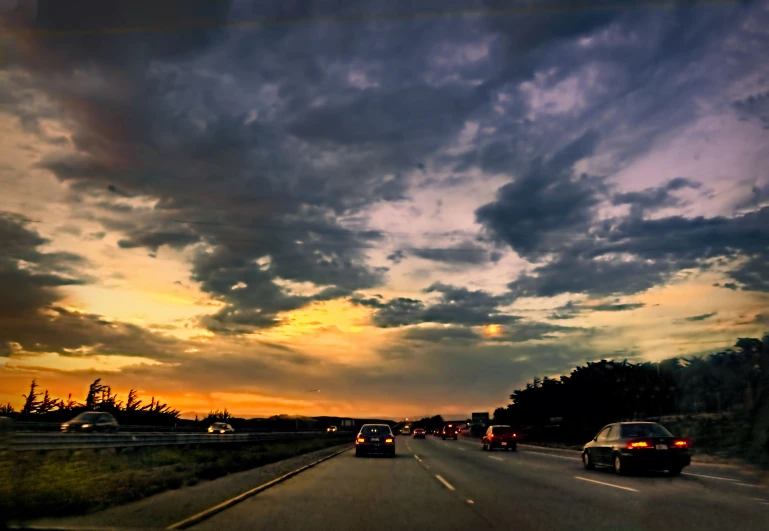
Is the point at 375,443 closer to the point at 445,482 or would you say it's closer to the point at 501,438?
the point at 501,438

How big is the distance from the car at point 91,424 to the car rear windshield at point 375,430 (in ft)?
53.7

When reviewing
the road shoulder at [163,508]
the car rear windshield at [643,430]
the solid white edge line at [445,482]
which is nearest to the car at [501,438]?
the car rear windshield at [643,430]

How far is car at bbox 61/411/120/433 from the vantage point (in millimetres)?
39875

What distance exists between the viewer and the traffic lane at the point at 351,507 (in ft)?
37.6

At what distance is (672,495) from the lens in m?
15.8

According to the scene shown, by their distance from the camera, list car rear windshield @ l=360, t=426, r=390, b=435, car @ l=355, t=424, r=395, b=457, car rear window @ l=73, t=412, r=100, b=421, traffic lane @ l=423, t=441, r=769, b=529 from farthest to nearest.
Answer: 1. car rear window @ l=73, t=412, r=100, b=421
2. car rear windshield @ l=360, t=426, r=390, b=435
3. car @ l=355, t=424, r=395, b=457
4. traffic lane @ l=423, t=441, r=769, b=529

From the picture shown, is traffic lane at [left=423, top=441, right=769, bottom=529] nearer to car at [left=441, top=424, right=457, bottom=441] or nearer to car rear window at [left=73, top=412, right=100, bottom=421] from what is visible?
car rear window at [left=73, top=412, right=100, bottom=421]

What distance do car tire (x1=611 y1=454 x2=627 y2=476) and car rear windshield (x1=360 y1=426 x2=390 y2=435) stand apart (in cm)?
1505

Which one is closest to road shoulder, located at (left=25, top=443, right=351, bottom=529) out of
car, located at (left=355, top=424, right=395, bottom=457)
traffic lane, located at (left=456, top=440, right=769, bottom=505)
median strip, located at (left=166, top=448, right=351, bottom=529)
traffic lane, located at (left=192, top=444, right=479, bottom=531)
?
median strip, located at (left=166, top=448, right=351, bottom=529)

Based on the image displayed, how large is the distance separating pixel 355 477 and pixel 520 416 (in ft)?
472

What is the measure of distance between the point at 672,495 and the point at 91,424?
34187 mm

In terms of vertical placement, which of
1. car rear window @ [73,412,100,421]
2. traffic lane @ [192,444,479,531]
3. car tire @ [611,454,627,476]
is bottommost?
traffic lane @ [192,444,479,531]

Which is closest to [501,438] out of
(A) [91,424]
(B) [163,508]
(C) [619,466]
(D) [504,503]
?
(C) [619,466]

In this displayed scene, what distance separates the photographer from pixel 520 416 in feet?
522
